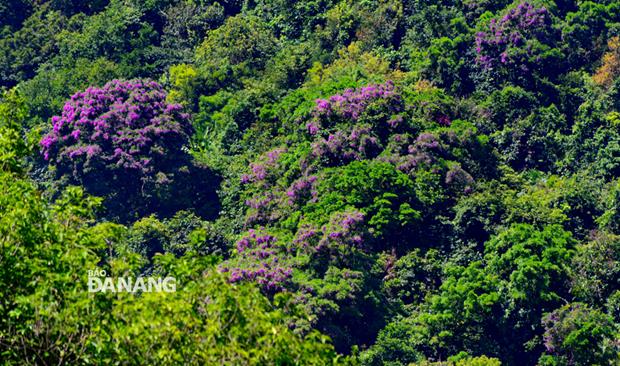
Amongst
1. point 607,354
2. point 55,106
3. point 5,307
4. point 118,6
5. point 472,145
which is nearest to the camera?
point 5,307

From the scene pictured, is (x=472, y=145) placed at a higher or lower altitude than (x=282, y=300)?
lower

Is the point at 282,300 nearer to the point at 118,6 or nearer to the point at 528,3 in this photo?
the point at 528,3

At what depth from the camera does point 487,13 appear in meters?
52.1

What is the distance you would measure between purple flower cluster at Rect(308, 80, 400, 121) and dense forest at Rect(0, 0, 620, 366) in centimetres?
7

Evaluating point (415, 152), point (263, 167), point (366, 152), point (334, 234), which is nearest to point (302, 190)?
point (263, 167)

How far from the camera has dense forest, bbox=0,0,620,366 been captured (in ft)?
125

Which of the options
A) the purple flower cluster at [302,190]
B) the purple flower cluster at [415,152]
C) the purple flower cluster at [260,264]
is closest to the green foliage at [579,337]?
the purple flower cluster at [260,264]

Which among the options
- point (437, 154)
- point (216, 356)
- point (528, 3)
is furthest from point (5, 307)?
point (528, 3)

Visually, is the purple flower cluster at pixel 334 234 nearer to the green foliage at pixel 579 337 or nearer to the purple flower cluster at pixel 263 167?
the purple flower cluster at pixel 263 167

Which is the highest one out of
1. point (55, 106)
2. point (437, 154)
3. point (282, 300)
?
point (282, 300)

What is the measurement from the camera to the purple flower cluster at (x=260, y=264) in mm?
37750

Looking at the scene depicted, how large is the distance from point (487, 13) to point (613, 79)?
4.95 metres

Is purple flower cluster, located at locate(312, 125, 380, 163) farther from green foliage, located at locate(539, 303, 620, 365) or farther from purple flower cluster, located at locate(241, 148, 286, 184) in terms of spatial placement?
green foliage, located at locate(539, 303, 620, 365)

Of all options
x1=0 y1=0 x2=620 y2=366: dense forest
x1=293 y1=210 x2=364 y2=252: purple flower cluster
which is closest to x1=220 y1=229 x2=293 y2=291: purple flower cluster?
x1=0 y1=0 x2=620 y2=366: dense forest
